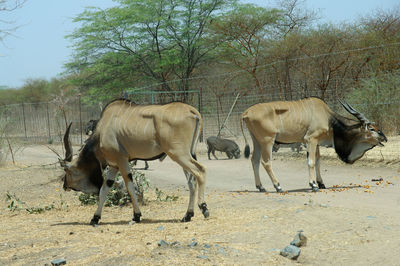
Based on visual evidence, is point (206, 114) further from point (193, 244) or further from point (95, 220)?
point (193, 244)

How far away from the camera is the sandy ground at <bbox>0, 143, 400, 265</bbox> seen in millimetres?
4586

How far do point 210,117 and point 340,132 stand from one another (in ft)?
28.7

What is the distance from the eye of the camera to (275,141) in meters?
9.02

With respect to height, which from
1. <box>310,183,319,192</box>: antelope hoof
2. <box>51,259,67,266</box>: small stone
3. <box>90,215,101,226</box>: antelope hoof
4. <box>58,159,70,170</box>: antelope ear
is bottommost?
<box>310,183,319,192</box>: antelope hoof

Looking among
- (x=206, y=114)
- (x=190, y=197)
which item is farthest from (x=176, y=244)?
(x=206, y=114)

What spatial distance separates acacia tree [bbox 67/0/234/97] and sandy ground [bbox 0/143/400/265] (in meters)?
18.3

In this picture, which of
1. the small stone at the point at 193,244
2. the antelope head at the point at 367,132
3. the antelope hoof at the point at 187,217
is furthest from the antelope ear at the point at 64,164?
the antelope head at the point at 367,132

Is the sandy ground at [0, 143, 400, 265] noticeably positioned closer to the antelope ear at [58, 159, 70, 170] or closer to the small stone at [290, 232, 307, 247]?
the small stone at [290, 232, 307, 247]

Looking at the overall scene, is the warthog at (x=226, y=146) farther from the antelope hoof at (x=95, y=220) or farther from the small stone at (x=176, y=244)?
the small stone at (x=176, y=244)

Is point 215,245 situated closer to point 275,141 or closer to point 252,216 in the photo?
point 252,216

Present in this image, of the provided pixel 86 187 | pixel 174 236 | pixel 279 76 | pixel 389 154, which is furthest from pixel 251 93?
pixel 174 236

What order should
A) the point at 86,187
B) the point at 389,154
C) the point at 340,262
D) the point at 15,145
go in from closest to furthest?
1. the point at 340,262
2. the point at 86,187
3. the point at 389,154
4. the point at 15,145

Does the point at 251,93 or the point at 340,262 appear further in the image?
the point at 251,93

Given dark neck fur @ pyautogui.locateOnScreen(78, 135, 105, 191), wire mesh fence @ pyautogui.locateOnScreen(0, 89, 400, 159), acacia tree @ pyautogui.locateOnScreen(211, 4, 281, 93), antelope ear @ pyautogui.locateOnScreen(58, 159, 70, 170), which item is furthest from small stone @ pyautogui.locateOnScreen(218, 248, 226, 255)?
acacia tree @ pyautogui.locateOnScreen(211, 4, 281, 93)
